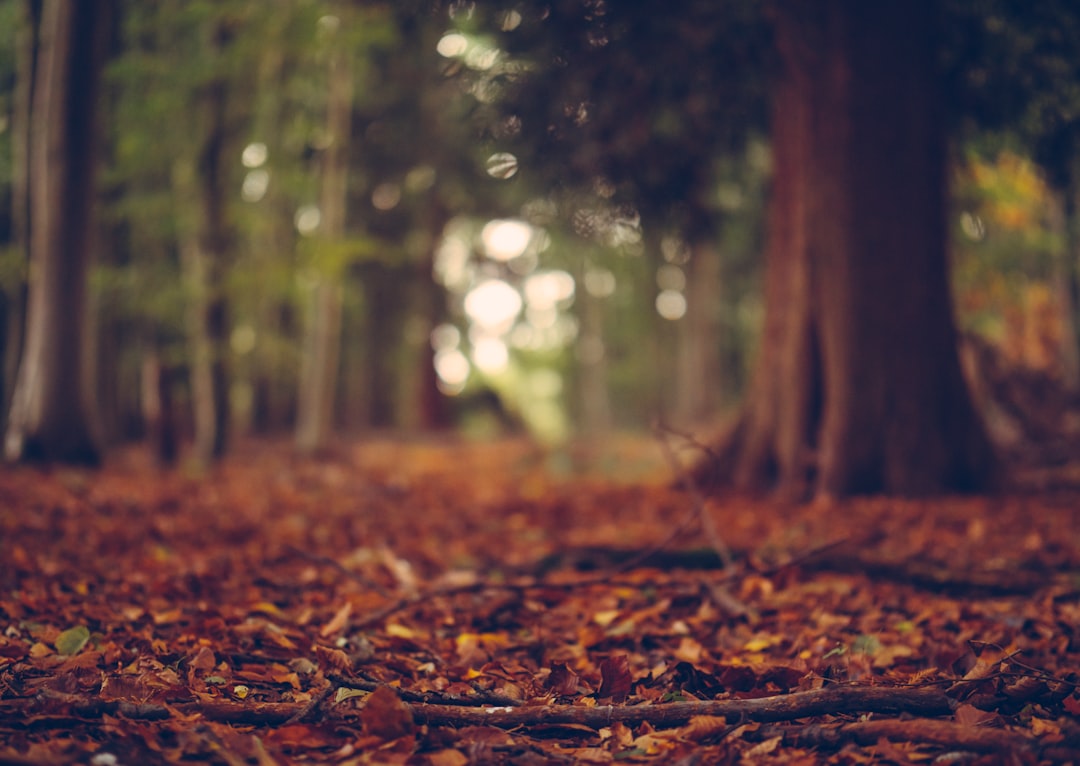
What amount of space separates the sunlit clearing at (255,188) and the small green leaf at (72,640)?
1349 centimetres

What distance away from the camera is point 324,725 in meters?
2.38

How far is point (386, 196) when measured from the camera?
58.1 ft

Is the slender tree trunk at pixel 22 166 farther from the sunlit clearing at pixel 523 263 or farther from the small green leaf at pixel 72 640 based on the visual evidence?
the sunlit clearing at pixel 523 263

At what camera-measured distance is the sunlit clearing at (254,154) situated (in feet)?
41.7

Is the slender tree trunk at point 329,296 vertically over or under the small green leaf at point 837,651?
over

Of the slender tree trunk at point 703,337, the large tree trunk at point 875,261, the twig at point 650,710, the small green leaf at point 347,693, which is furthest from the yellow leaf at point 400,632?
the slender tree trunk at point 703,337


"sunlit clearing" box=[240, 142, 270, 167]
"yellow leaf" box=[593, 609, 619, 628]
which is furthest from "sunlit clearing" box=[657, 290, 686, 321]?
"yellow leaf" box=[593, 609, 619, 628]

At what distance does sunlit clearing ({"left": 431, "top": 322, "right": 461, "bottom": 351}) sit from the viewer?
18.3 m

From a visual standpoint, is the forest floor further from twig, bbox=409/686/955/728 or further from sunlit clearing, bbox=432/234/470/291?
sunlit clearing, bbox=432/234/470/291

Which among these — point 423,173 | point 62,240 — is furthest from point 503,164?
point 423,173

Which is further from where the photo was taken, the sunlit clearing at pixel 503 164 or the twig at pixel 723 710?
the sunlit clearing at pixel 503 164

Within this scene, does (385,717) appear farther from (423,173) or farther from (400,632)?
(423,173)

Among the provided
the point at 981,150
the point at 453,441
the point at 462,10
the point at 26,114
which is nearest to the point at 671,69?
the point at 462,10

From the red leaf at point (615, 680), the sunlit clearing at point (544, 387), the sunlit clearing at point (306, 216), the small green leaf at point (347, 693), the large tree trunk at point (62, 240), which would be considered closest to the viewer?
the small green leaf at point (347, 693)
